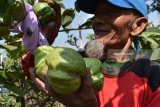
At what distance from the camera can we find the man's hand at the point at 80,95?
1.34 meters

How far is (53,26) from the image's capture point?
178 centimetres

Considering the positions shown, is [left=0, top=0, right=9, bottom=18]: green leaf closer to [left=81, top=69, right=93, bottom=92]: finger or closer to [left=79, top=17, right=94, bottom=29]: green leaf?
[left=81, top=69, right=93, bottom=92]: finger

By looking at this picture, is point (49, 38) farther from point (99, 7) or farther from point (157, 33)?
point (157, 33)

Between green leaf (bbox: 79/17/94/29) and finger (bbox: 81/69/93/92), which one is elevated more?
finger (bbox: 81/69/93/92)

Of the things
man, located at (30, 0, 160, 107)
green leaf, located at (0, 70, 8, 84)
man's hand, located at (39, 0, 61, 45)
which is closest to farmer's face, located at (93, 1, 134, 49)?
man, located at (30, 0, 160, 107)

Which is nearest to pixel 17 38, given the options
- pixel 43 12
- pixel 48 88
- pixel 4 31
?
pixel 43 12

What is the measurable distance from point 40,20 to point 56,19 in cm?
9

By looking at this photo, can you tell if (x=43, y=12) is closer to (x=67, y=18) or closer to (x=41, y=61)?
(x=41, y=61)

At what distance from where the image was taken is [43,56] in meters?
1.44

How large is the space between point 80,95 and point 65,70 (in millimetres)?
133

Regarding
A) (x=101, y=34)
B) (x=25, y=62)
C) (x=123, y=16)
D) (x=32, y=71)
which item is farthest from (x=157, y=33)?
(x=32, y=71)

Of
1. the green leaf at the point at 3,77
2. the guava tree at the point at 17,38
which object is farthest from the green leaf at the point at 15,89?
the green leaf at the point at 3,77

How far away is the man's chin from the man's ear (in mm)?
230

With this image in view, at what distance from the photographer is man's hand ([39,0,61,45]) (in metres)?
1.75
